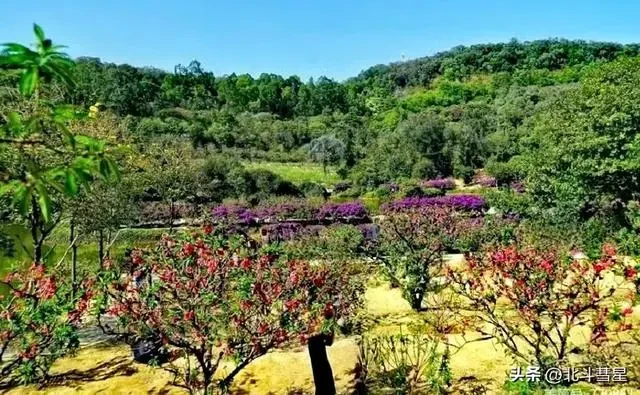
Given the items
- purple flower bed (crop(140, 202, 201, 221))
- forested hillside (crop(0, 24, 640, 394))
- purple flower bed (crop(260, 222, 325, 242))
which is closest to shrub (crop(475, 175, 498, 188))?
forested hillside (crop(0, 24, 640, 394))

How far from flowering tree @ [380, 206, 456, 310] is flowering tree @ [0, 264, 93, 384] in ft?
23.1

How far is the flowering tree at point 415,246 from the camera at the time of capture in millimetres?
12359

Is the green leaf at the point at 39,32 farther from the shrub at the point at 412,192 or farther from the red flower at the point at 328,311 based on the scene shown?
the shrub at the point at 412,192

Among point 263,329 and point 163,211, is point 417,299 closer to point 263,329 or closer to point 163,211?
point 263,329

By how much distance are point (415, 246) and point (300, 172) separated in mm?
29760

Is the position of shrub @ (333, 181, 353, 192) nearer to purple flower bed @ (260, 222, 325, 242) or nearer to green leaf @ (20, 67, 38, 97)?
purple flower bed @ (260, 222, 325, 242)

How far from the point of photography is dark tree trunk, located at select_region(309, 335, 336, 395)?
7449mm

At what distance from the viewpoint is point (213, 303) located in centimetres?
626

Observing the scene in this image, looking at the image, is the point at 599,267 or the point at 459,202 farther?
the point at 459,202

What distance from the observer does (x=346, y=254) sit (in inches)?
543

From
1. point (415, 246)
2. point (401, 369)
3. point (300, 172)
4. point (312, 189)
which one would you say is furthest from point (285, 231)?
point (300, 172)

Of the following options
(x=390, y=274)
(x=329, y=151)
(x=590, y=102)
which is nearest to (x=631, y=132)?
(x=590, y=102)

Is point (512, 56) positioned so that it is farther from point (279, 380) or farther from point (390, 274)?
point (279, 380)

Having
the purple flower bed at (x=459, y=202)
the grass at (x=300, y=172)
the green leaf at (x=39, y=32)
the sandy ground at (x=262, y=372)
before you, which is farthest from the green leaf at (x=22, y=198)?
the grass at (x=300, y=172)
